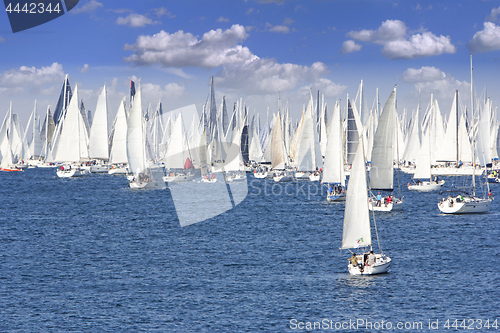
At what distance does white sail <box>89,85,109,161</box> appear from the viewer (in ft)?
392

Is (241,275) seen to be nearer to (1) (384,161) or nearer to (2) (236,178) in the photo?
(1) (384,161)

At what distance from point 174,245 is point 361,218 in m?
20.2

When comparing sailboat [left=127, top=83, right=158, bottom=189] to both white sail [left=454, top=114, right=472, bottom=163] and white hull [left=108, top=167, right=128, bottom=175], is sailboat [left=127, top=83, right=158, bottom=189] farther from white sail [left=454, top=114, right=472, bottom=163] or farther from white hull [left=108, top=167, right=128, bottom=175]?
white sail [left=454, top=114, right=472, bottom=163]

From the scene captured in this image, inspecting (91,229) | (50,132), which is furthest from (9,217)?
(50,132)

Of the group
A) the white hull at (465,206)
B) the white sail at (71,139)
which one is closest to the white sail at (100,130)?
the white sail at (71,139)

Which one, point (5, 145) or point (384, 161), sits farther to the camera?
point (5, 145)

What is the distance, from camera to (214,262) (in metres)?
45.8

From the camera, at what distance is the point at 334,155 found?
76.2 metres

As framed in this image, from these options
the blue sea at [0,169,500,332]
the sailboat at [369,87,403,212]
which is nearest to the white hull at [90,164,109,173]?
the blue sea at [0,169,500,332]

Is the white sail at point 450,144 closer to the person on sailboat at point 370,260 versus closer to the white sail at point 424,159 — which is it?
the white sail at point 424,159

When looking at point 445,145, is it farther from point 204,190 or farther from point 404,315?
point 404,315

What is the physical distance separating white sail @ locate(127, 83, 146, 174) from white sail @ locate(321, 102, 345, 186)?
35.7 m

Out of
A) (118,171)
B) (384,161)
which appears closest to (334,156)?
(384,161)

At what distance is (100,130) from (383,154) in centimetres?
7277
